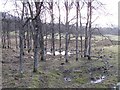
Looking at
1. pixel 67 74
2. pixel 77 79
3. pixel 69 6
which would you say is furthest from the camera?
pixel 69 6

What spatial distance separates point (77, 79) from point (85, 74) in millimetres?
1820

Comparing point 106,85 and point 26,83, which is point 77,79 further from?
point 26,83

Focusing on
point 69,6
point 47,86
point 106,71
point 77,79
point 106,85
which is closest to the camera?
point 47,86

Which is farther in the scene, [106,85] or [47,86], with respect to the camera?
[106,85]

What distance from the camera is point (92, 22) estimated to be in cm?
2716

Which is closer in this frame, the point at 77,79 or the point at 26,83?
the point at 26,83

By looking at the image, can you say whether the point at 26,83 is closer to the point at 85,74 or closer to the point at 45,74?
the point at 45,74

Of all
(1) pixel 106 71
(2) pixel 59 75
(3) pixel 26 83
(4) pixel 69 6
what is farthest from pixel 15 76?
(4) pixel 69 6

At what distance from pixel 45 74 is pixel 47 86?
2993 mm

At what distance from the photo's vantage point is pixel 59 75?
58.4 ft

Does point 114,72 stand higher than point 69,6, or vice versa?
point 69,6

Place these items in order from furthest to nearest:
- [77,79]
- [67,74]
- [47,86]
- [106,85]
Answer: [67,74] → [77,79] → [106,85] → [47,86]

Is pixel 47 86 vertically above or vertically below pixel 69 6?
below

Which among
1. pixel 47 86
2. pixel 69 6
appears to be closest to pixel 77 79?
pixel 47 86
